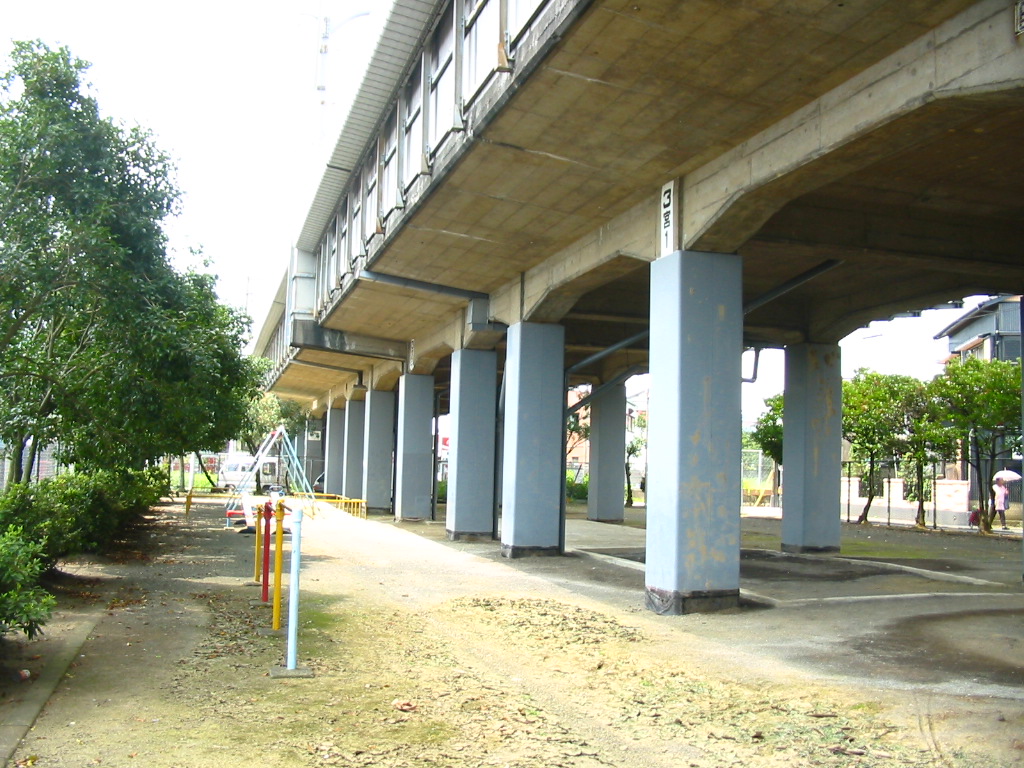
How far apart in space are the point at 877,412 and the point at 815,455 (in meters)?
10.7

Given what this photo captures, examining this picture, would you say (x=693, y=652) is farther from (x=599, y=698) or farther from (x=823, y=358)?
(x=823, y=358)

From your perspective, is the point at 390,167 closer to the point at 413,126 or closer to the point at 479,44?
the point at 413,126

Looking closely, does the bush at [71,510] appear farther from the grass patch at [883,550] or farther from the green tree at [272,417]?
the green tree at [272,417]

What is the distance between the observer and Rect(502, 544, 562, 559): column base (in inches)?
680

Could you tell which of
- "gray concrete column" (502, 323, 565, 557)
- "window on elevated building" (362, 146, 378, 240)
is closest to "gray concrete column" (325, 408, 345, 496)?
"window on elevated building" (362, 146, 378, 240)

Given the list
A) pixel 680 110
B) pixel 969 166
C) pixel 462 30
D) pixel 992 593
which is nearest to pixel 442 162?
pixel 462 30

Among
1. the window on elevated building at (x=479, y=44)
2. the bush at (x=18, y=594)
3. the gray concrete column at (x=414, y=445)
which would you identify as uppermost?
the window on elevated building at (x=479, y=44)

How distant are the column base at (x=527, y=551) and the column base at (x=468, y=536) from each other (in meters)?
3.51

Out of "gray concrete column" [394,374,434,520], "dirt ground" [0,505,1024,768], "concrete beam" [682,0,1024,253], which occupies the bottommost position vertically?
"dirt ground" [0,505,1024,768]

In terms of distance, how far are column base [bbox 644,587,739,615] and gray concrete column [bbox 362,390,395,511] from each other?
70.5 ft

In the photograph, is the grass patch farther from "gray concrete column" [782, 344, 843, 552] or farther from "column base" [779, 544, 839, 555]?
"gray concrete column" [782, 344, 843, 552]

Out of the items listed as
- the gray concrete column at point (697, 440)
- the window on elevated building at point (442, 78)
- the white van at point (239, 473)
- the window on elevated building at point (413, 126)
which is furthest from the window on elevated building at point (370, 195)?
the white van at point (239, 473)

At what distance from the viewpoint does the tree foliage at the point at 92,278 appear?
9.84m

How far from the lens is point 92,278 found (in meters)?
10.1
